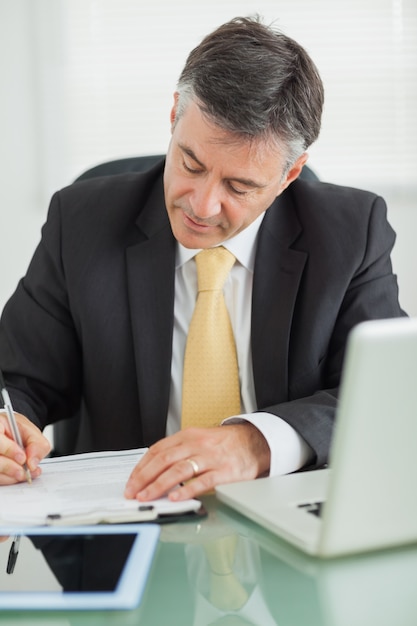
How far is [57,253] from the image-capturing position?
5.74ft

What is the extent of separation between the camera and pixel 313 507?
3.29ft

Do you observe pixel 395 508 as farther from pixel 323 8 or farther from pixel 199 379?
pixel 323 8

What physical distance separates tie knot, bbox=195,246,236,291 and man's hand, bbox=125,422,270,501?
42 centimetres

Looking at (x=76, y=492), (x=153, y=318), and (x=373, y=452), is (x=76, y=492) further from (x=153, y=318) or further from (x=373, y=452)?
(x=153, y=318)

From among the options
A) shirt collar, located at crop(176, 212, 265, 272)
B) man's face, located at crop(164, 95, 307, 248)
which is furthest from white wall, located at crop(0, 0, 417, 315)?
man's face, located at crop(164, 95, 307, 248)

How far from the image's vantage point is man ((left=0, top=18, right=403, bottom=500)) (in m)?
1.48

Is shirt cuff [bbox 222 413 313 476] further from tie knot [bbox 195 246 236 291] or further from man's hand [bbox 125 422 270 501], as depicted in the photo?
tie knot [bbox 195 246 236 291]

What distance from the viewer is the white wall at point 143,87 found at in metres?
3.28

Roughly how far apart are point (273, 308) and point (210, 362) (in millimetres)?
153

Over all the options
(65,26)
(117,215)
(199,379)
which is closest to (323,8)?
(65,26)

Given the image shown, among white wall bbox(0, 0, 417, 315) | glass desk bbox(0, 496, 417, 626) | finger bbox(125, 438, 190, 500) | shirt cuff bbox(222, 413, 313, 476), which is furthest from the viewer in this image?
white wall bbox(0, 0, 417, 315)

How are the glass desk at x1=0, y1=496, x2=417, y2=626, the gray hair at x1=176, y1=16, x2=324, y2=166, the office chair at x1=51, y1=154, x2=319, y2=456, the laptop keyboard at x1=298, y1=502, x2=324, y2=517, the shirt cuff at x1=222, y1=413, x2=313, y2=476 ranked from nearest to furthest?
the glass desk at x1=0, y1=496, x2=417, y2=626, the laptop keyboard at x1=298, y1=502, x2=324, y2=517, the shirt cuff at x1=222, y1=413, x2=313, y2=476, the gray hair at x1=176, y1=16, x2=324, y2=166, the office chair at x1=51, y1=154, x2=319, y2=456

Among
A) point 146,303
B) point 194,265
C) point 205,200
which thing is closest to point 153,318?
point 146,303

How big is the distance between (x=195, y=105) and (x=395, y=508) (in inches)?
33.2
